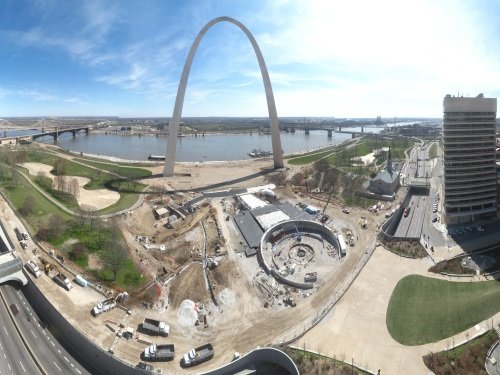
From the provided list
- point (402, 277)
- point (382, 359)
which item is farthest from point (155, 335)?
point (402, 277)

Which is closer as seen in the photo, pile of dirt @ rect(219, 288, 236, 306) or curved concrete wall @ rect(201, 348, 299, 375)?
curved concrete wall @ rect(201, 348, 299, 375)

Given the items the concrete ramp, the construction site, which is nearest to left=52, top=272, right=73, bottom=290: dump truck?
the construction site

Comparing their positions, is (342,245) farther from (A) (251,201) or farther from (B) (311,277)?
(A) (251,201)

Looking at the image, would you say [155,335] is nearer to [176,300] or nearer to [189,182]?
[176,300]

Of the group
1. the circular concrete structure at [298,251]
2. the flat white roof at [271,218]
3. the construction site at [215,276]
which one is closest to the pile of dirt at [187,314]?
the construction site at [215,276]

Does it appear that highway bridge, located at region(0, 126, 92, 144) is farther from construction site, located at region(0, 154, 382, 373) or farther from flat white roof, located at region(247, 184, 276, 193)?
construction site, located at region(0, 154, 382, 373)

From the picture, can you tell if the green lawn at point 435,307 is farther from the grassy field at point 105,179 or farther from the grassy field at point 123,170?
the grassy field at point 123,170

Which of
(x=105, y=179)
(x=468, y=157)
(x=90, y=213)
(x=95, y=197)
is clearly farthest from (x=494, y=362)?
(x=105, y=179)
